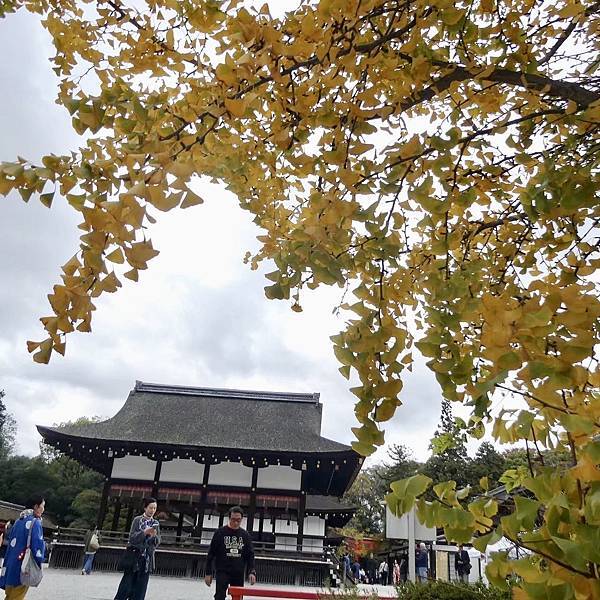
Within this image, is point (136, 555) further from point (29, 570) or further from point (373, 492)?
point (373, 492)

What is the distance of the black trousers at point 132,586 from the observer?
17.3 feet

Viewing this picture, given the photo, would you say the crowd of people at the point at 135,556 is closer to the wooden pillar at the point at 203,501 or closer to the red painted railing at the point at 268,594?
the red painted railing at the point at 268,594

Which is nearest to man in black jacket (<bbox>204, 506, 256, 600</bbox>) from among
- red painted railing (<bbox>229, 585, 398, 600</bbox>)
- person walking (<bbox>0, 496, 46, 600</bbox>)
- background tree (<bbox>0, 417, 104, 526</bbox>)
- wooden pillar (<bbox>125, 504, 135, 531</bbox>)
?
red painted railing (<bbox>229, 585, 398, 600</bbox>)

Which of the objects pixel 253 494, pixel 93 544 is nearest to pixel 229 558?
pixel 93 544

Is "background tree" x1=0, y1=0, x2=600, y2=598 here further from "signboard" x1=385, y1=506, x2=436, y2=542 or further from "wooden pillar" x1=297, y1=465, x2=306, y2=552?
"wooden pillar" x1=297, y1=465, x2=306, y2=552

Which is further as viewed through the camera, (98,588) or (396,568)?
(396,568)

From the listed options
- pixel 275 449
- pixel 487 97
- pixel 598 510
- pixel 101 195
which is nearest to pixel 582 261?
pixel 487 97

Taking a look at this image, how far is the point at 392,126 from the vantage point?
6.11 feet

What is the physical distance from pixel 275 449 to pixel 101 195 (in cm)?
1368

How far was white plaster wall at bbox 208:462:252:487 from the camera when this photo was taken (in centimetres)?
1435

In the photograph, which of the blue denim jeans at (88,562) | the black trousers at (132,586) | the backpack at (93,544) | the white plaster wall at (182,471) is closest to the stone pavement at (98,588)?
the blue denim jeans at (88,562)

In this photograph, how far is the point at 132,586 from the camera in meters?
5.32

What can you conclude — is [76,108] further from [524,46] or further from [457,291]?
[524,46]

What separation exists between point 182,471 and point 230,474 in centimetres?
140
